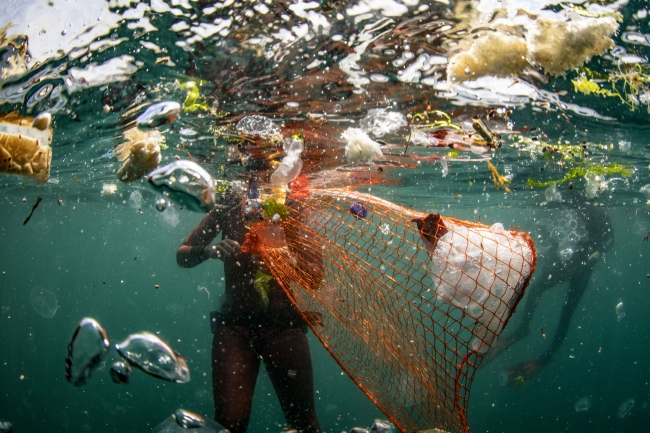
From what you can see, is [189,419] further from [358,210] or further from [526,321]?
[526,321]

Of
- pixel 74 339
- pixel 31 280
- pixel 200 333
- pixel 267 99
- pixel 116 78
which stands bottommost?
pixel 200 333

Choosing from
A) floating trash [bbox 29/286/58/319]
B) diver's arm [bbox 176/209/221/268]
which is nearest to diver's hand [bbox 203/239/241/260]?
diver's arm [bbox 176/209/221/268]

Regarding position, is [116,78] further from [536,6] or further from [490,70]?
[536,6]

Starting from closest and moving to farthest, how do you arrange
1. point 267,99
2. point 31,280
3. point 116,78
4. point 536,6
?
point 536,6 < point 116,78 < point 267,99 < point 31,280

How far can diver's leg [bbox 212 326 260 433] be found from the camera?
5.51 metres

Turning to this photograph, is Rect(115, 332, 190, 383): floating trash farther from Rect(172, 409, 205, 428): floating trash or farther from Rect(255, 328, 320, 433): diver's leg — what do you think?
Rect(255, 328, 320, 433): diver's leg

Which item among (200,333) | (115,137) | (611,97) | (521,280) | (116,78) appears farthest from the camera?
(200,333)

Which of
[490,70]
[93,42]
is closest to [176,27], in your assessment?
[93,42]

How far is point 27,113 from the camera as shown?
7.83 meters

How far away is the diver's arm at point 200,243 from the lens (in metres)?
6.62

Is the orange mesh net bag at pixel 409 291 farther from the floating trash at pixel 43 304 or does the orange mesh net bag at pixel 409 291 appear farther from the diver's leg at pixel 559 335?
the floating trash at pixel 43 304

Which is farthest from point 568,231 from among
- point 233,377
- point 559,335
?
point 233,377

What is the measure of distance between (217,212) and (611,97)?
892cm

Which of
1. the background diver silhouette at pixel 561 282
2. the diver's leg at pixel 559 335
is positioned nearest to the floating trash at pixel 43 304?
the background diver silhouette at pixel 561 282
